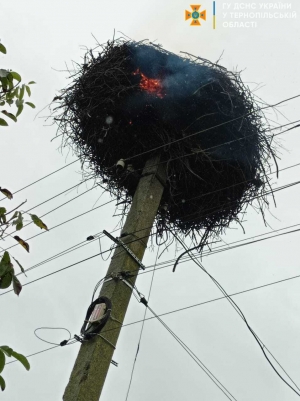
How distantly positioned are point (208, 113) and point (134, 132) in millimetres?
732

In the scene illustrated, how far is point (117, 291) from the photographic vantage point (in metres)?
4.37

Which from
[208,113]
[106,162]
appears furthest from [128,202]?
[208,113]

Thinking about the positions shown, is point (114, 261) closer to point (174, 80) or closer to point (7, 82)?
point (174, 80)

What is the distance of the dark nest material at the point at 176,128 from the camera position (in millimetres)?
5590

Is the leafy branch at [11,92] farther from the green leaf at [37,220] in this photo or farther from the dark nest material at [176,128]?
the dark nest material at [176,128]

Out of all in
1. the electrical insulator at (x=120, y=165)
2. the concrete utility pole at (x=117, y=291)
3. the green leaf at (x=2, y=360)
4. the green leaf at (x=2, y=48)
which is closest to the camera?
the green leaf at (x=2, y=360)

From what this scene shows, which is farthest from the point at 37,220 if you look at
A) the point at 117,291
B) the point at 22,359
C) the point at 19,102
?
the point at 117,291

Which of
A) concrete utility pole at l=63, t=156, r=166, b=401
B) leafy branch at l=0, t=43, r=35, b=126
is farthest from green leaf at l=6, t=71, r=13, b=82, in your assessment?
concrete utility pole at l=63, t=156, r=166, b=401

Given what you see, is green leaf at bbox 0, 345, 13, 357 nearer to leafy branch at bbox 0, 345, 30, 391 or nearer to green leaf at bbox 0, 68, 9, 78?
leafy branch at bbox 0, 345, 30, 391

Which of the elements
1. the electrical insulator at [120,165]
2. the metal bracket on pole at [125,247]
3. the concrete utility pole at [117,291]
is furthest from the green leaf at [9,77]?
the electrical insulator at [120,165]

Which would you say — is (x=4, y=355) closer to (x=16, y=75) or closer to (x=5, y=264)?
(x=5, y=264)

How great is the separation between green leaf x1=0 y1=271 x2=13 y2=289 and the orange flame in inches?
158

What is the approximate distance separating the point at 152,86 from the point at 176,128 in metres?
0.49

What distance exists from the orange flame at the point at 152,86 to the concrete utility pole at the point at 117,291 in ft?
2.09
